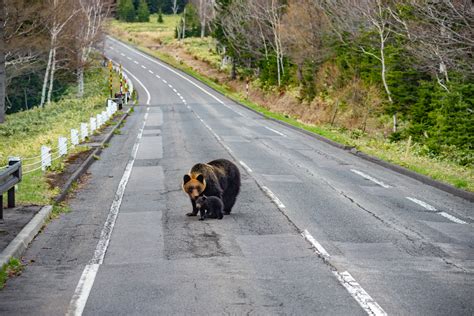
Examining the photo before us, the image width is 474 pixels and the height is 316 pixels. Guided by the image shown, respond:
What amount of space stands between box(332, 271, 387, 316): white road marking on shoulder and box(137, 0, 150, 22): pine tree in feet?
439

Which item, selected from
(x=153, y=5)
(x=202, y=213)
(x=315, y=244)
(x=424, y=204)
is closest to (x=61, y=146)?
(x=202, y=213)

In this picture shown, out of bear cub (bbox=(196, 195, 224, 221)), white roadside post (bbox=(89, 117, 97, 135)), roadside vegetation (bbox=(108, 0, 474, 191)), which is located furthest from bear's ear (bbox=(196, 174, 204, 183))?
white roadside post (bbox=(89, 117, 97, 135))

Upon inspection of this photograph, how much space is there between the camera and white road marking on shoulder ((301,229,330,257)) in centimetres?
946

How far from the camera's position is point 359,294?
→ 7.42 meters

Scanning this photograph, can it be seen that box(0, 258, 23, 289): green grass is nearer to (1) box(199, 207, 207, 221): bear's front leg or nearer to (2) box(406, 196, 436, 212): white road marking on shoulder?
(1) box(199, 207, 207, 221): bear's front leg

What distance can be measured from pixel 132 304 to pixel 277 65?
62.4 m

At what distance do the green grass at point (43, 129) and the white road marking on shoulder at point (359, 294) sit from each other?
7056mm

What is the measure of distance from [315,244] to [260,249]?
0.96m

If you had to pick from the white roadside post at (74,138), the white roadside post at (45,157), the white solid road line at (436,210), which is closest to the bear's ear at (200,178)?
the white solid road line at (436,210)

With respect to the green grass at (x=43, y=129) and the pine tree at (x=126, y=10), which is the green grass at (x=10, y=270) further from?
the pine tree at (x=126, y=10)

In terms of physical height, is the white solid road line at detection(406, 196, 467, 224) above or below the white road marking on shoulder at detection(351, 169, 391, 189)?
above

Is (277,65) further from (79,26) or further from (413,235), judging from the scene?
(413,235)

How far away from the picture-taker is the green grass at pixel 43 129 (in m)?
14.3

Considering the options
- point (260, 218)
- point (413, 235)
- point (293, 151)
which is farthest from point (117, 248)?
point (293, 151)
